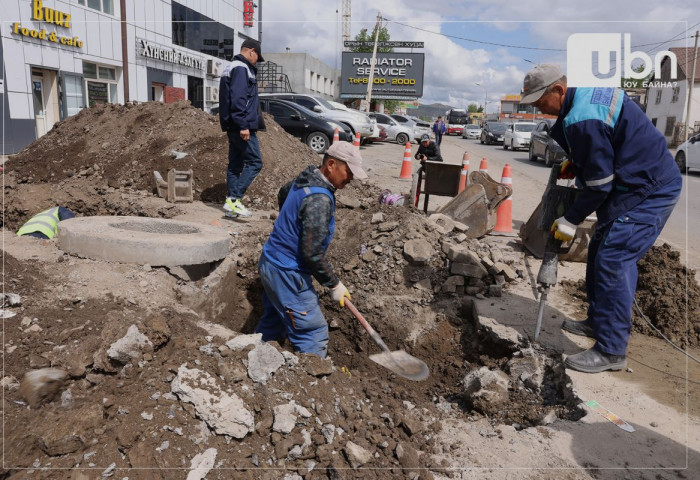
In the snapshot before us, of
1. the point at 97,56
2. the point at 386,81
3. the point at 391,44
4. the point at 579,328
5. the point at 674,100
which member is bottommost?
the point at 579,328

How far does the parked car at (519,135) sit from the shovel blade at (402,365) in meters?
22.5

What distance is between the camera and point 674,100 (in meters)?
36.1

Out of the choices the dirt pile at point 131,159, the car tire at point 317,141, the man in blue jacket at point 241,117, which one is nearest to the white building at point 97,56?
the dirt pile at point 131,159

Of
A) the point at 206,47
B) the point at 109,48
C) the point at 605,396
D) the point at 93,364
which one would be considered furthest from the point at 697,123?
the point at 93,364

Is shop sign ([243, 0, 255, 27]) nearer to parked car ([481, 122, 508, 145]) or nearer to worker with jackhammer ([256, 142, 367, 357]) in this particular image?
parked car ([481, 122, 508, 145])

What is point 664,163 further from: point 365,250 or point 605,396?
point 365,250

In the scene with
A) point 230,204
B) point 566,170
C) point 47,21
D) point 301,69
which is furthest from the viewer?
point 301,69

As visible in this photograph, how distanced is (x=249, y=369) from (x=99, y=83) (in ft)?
53.5

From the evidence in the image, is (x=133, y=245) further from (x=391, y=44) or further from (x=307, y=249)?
(x=391, y=44)

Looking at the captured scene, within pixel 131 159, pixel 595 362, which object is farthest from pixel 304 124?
pixel 595 362

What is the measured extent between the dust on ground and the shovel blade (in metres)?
0.18

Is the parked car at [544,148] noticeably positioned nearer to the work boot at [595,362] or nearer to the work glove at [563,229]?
the work glove at [563,229]

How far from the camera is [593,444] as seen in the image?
258cm

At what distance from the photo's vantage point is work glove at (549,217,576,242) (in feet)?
10.6
